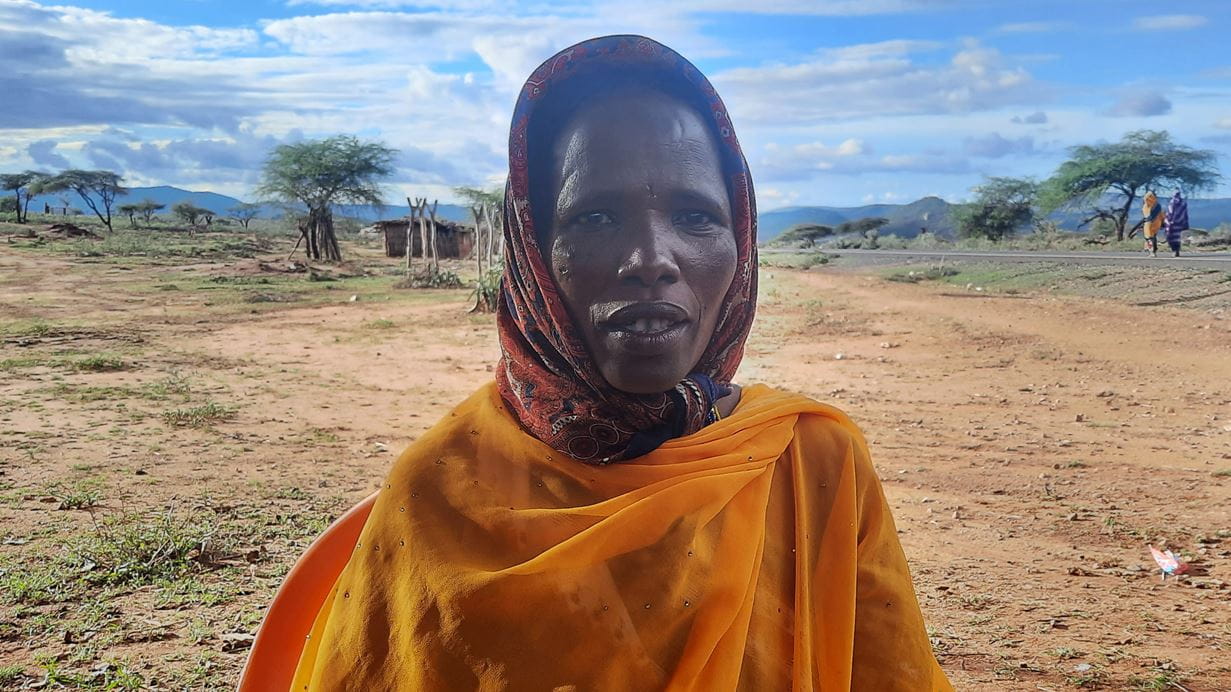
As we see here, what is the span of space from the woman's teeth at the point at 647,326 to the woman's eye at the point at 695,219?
17 cm

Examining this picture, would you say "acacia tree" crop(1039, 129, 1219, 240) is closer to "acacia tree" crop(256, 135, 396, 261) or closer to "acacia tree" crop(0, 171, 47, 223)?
"acacia tree" crop(256, 135, 396, 261)

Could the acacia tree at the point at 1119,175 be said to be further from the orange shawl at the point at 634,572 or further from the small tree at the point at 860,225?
the orange shawl at the point at 634,572

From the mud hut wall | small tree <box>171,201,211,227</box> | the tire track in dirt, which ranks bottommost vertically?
the tire track in dirt

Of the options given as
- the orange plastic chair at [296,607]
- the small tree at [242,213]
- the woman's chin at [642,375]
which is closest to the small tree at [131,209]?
the small tree at [242,213]

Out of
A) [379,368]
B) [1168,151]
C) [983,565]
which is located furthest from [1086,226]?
[983,565]

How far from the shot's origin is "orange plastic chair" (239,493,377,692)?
1.61m

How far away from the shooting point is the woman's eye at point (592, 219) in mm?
1404

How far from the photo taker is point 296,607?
5.45 feet

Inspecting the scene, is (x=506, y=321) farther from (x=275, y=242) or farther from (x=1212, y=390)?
(x=275, y=242)

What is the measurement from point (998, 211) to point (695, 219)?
38.6 metres

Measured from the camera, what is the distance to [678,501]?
4.42 ft

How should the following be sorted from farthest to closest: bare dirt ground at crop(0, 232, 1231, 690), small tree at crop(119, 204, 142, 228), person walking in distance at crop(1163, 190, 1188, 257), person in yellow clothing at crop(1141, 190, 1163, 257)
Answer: small tree at crop(119, 204, 142, 228)
person in yellow clothing at crop(1141, 190, 1163, 257)
person walking in distance at crop(1163, 190, 1188, 257)
bare dirt ground at crop(0, 232, 1231, 690)

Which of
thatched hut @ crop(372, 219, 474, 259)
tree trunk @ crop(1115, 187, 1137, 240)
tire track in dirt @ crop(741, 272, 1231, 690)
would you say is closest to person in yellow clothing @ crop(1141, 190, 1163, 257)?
tire track in dirt @ crop(741, 272, 1231, 690)

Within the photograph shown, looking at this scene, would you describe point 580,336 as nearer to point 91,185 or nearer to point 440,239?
point 440,239
